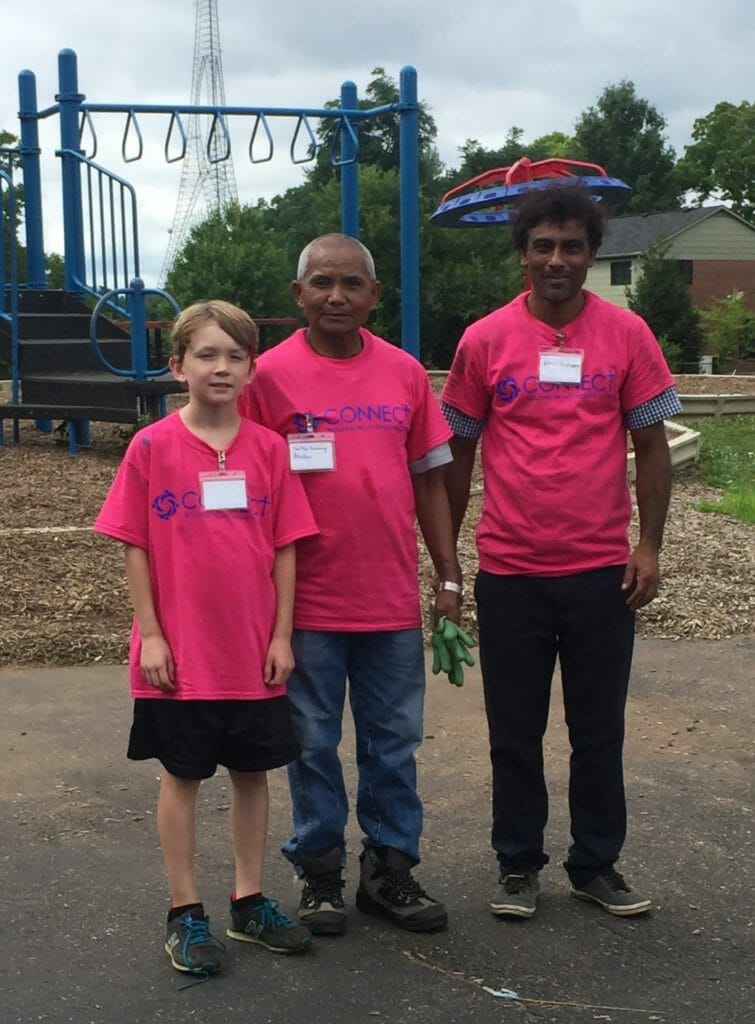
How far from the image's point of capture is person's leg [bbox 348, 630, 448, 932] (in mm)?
3303

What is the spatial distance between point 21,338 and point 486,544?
28.8 ft

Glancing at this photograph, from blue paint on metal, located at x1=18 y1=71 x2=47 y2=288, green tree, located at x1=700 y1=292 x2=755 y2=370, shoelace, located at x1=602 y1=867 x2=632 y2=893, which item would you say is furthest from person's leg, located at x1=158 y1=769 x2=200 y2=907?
green tree, located at x1=700 y1=292 x2=755 y2=370

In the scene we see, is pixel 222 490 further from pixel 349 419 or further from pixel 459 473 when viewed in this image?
pixel 459 473

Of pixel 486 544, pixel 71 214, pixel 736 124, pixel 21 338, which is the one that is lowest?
pixel 486 544

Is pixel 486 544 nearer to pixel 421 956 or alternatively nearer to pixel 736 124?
pixel 421 956

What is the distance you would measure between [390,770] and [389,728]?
107mm

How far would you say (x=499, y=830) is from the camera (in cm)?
350

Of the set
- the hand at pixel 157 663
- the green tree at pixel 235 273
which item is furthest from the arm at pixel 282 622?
the green tree at pixel 235 273

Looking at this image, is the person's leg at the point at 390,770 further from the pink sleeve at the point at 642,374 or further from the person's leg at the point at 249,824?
the pink sleeve at the point at 642,374

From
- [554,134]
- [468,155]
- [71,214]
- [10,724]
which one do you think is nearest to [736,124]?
[554,134]

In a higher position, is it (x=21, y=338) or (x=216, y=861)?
(x=21, y=338)

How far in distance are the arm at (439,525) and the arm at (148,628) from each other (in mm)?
749

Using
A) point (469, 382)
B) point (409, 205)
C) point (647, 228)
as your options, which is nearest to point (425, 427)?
point (469, 382)

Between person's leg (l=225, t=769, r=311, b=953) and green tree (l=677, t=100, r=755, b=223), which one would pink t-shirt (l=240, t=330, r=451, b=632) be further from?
green tree (l=677, t=100, r=755, b=223)
